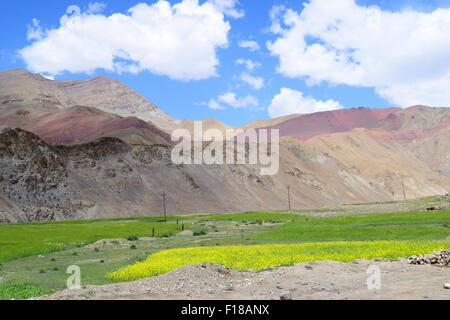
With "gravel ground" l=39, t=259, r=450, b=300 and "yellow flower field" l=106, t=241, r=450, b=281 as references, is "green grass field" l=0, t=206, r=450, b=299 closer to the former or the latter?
"yellow flower field" l=106, t=241, r=450, b=281

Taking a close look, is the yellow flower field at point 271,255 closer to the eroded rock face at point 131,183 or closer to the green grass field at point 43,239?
the green grass field at point 43,239

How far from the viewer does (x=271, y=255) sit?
27.3m

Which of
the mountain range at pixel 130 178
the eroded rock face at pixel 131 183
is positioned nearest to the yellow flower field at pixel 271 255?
the eroded rock face at pixel 131 183

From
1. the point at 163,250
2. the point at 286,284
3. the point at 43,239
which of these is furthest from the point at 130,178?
the point at 286,284

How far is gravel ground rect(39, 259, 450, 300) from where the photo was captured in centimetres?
1425

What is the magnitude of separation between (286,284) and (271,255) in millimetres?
10777

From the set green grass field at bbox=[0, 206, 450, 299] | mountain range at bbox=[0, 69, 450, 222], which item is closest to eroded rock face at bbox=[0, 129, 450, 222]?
mountain range at bbox=[0, 69, 450, 222]

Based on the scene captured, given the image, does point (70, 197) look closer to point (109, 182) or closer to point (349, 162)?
point (109, 182)

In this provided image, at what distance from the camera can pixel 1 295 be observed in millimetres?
17656

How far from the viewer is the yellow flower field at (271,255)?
75.5 feet

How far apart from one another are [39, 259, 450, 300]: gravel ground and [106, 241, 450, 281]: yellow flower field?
11.6 ft

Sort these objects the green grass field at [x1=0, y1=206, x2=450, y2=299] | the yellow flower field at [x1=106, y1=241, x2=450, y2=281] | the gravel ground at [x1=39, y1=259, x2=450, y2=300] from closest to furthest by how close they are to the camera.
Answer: the gravel ground at [x1=39, y1=259, x2=450, y2=300] → the yellow flower field at [x1=106, y1=241, x2=450, y2=281] → the green grass field at [x1=0, y1=206, x2=450, y2=299]

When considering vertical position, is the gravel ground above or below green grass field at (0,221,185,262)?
above
